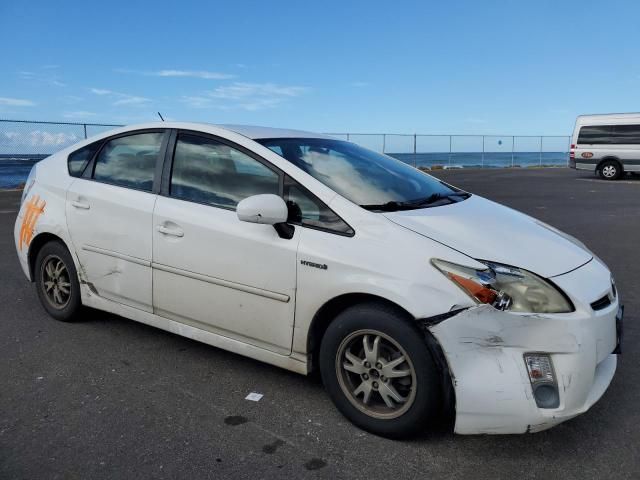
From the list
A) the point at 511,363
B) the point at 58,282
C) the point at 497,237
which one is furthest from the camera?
the point at 58,282

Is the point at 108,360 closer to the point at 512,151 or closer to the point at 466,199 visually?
the point at 466,199

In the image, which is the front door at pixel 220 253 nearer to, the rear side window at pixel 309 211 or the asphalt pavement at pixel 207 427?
the rear side window at pixel 309 211

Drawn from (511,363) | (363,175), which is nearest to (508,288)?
(511,363)

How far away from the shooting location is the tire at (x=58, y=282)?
4.19m

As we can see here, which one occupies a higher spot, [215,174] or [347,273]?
[215,174]

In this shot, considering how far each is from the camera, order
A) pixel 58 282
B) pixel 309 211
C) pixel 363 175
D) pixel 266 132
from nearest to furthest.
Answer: pixel 309 211
pixel 363 175
pixel 266 132
pixel 58 282

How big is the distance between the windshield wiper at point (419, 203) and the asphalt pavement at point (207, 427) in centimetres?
114

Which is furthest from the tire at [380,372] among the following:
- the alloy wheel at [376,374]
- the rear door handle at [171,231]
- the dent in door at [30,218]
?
the dent in door at [30,218]

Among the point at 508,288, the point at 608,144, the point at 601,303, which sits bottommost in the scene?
the point at 601,303

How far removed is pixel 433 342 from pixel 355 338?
1.34ft

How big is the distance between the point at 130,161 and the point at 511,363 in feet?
9.22

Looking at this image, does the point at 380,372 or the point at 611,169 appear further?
the point at 611,169

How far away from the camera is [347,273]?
2.78 meters

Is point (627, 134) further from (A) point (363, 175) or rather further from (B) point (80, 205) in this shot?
(B) point (80, 205)
